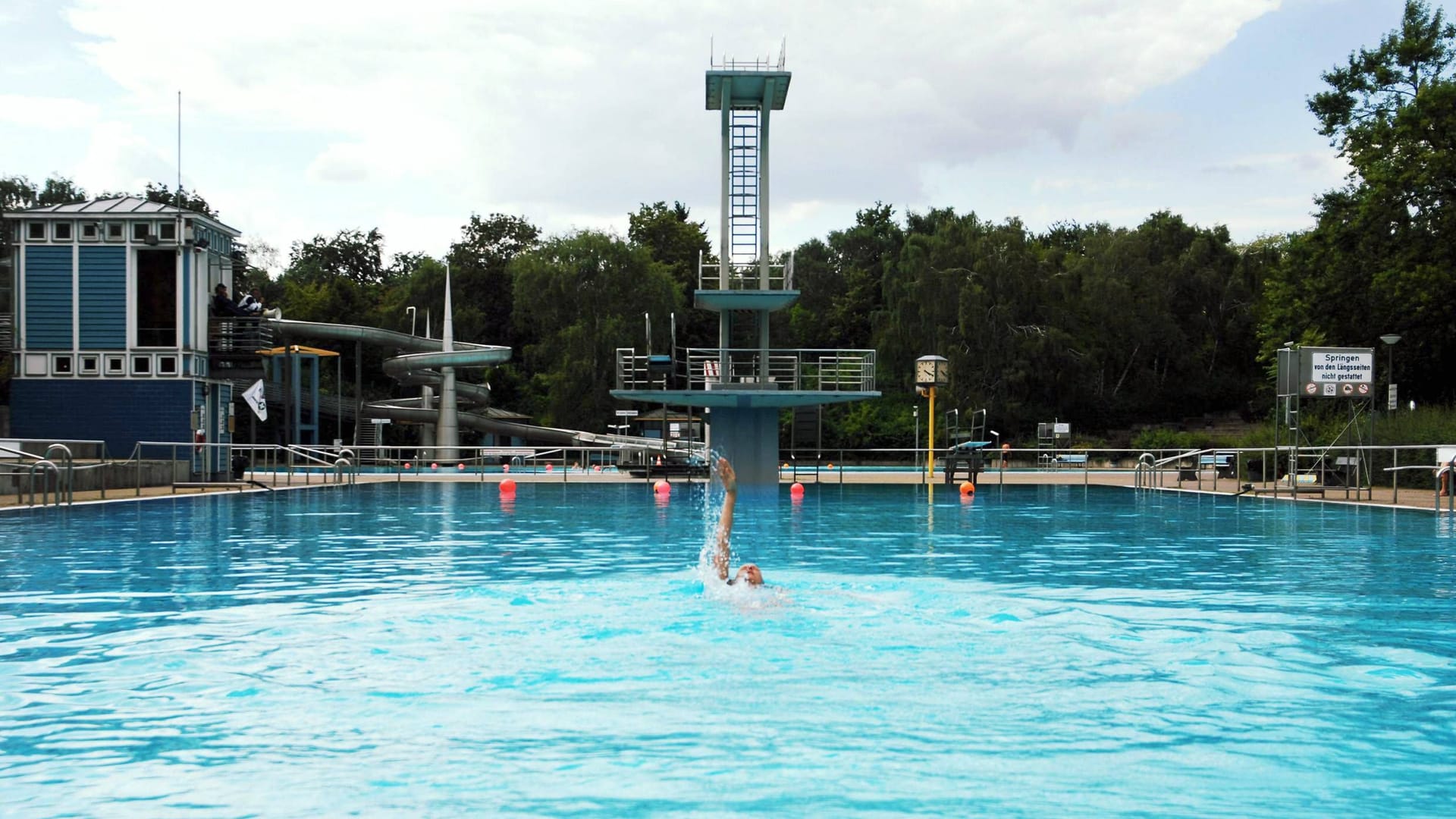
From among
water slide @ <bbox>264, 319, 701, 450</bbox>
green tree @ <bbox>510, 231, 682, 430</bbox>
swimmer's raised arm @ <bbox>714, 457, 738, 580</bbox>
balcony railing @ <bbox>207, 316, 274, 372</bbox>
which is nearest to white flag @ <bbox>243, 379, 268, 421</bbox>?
balcony railing @ <bbox>207, 316, 274, 372</bbox>

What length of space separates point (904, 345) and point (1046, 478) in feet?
94.5

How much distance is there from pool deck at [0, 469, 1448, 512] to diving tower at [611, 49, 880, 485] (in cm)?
232

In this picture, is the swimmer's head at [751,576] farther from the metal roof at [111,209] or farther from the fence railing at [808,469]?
the metal roof at [111,209]

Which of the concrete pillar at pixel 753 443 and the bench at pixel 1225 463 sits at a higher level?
the concrete pillar at pixel 753 443

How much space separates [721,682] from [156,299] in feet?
113

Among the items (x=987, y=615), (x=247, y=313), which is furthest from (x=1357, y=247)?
(x=987, y=615)

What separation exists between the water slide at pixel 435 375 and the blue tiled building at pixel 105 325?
7.13 meters

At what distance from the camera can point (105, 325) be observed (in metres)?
Answer: 37.9

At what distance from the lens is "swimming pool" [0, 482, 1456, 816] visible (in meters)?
5.98

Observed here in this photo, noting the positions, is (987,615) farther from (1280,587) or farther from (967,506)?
(967,506)

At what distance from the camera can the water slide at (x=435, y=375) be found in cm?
5441

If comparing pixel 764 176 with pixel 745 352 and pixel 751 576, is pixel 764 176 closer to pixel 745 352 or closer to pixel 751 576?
pixel 745 352

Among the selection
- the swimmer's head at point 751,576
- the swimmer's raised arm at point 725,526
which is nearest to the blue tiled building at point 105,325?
the swimmer's raised arm at point 725,526

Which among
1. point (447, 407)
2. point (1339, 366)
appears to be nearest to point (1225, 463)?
point (1339, 366)
